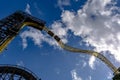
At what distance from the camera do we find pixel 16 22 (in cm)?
4106

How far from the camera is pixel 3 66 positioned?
38781 millimetres

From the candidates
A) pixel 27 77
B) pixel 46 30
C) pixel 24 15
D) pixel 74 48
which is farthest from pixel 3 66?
pixel 74 48

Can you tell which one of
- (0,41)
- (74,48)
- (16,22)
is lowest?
(0,41)

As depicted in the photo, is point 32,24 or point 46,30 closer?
point 32,24

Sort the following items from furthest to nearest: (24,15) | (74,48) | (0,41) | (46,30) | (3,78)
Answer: (74,48), (46,30), (24,15), (3,78), (0,41)

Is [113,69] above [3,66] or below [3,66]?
above

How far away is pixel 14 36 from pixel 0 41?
2794 mm

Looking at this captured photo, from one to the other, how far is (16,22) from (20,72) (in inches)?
349

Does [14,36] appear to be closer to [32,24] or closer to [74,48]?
[32,24]

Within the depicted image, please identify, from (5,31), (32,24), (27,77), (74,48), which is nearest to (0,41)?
(5,31)

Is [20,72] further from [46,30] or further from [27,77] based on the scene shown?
[46,30]

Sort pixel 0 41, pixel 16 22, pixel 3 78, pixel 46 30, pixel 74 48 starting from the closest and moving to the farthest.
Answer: pixel 0 41 → pixel 3 78 → pixel 16 22 → pixel 46 30 → pixel 74 48

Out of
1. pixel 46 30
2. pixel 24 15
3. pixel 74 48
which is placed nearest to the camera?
pixel 24 15

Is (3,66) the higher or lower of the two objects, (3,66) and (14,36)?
the lower
